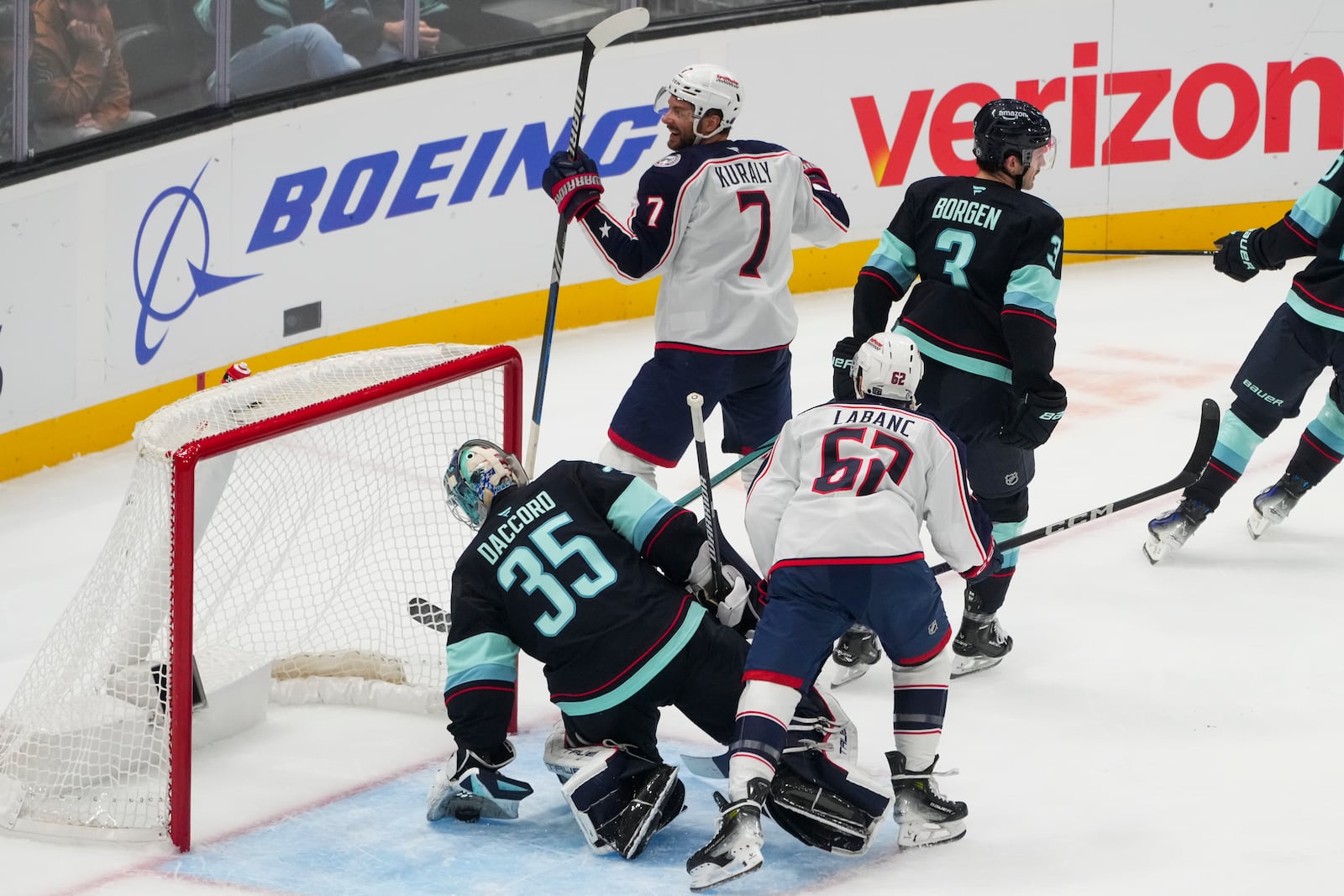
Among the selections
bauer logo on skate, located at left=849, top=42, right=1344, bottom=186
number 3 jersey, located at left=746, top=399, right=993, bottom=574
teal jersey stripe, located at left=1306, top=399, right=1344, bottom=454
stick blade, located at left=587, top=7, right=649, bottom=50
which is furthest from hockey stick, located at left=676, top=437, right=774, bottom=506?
bauer logo on skate, located at left=849, top=42, right=1344, bottom=186

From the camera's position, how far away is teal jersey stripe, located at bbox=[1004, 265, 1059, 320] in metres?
3.85

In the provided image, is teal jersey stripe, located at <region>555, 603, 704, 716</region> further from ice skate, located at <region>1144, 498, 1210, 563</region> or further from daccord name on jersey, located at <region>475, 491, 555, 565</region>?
ice skate, located at <region>1144, 498, 1210, 563</region>

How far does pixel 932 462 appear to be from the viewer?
3.32 meters

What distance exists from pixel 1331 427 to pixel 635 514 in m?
2.31

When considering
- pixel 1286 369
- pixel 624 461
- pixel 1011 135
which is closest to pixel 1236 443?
pixel 1286 369

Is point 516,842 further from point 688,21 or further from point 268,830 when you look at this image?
point 688,21

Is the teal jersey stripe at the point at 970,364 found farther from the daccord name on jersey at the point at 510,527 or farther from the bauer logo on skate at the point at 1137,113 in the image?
the bauer logo on skate at the point at 1137,113

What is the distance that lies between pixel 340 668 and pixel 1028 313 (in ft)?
5.23

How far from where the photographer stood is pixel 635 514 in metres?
3.32

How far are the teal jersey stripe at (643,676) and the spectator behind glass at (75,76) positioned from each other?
9.47 feet

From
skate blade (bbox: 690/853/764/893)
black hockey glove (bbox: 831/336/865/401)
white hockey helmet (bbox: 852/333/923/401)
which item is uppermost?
white hockey helmet (bbox: 852/333/923/401)

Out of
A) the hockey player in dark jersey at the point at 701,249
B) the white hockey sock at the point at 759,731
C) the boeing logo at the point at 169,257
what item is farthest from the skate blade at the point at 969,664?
the boeing logo at the point at 169,257

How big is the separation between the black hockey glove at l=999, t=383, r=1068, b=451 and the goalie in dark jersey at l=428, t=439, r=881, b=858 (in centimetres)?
84

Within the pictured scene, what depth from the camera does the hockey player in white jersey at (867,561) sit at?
10.4ft
